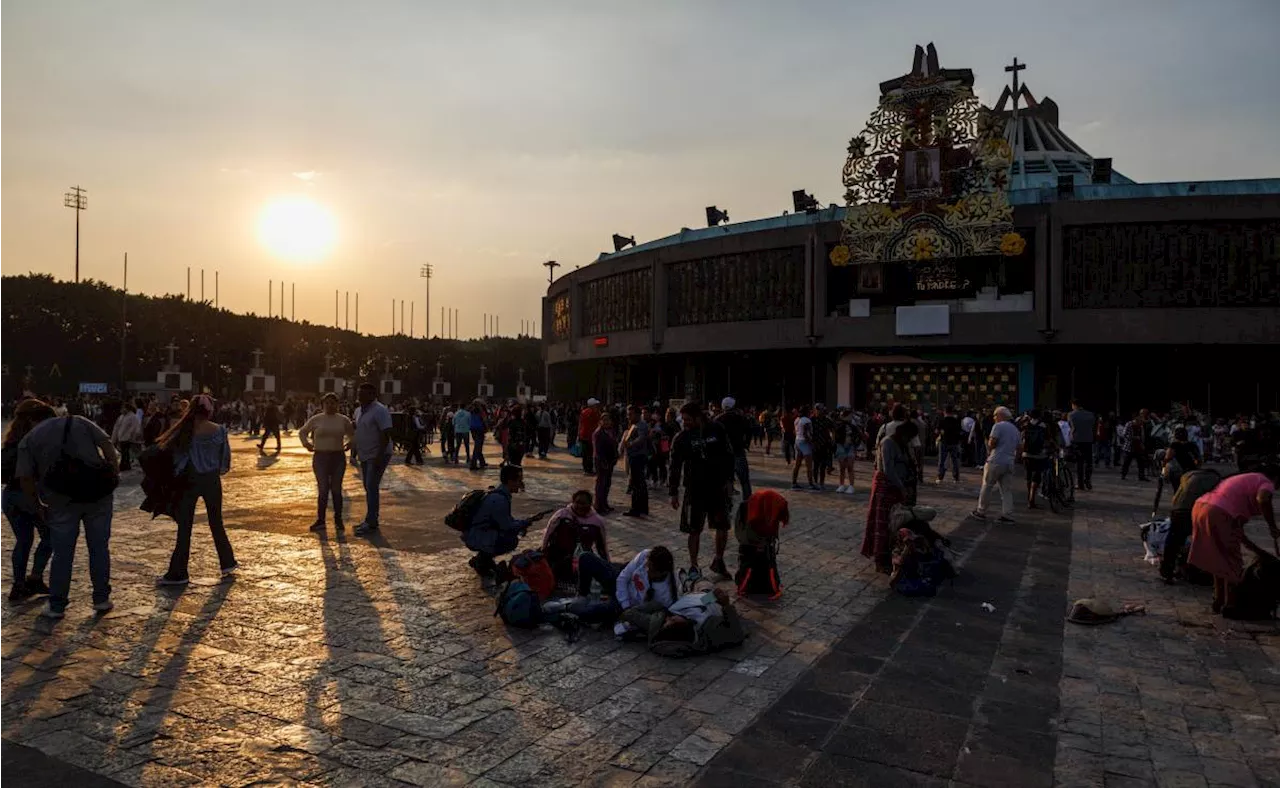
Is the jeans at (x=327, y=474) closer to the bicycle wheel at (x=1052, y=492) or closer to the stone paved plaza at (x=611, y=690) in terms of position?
the stone paved plaza at (x=611, y=690)

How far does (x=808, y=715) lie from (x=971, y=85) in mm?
33473

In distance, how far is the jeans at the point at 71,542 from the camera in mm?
6141

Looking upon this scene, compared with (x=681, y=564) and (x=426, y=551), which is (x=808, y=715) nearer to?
(x=681, y=564)

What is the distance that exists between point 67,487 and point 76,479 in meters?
0.08

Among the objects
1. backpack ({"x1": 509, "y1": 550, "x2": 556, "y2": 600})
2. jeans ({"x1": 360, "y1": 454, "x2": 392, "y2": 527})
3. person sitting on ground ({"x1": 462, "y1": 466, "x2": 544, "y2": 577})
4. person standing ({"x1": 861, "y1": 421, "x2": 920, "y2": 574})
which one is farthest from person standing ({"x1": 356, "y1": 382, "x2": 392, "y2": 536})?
person standing ({"x1": 861, "y1": 421, "x2": 920, "y2": 574})

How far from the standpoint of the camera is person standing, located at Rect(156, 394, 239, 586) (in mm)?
7215

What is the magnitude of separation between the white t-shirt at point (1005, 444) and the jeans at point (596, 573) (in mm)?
7137

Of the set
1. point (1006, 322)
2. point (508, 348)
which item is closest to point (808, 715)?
point (1006, 322)

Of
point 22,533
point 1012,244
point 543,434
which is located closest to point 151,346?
point 543,434

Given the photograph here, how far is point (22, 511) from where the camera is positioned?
22.0ft

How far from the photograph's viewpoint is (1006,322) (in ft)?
108

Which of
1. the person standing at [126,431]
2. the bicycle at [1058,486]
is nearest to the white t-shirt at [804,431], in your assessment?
the bicycle at [1058,486]

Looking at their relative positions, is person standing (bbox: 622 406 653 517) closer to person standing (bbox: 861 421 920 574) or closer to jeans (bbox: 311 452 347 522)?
jeans (bbox: 311 452 347 522)

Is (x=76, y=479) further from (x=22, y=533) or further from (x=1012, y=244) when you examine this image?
(x=1012, y=244)
